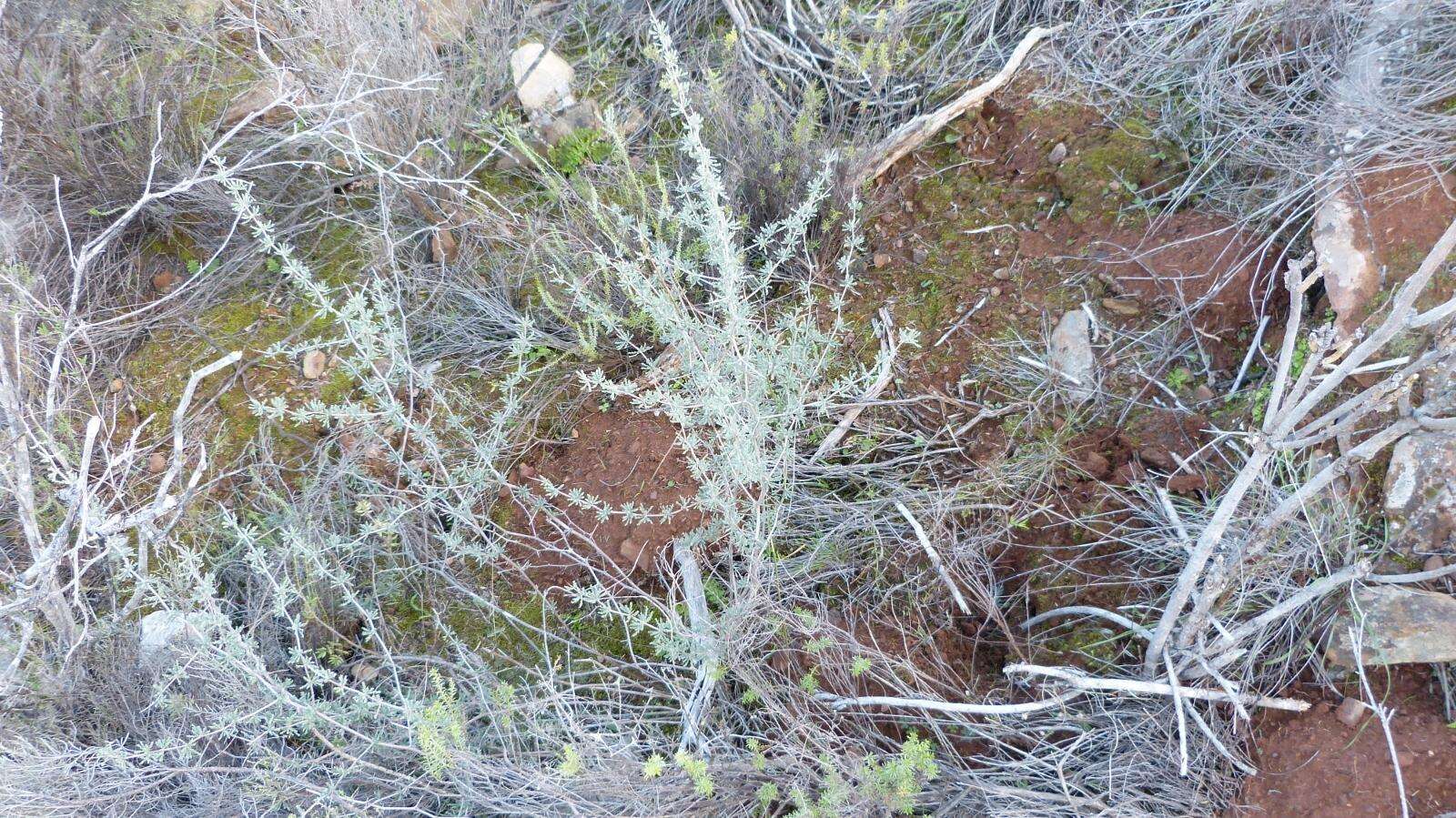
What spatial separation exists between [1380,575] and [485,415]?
2.31 metres

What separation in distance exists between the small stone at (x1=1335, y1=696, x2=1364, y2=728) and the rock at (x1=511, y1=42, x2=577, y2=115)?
308 centimetres

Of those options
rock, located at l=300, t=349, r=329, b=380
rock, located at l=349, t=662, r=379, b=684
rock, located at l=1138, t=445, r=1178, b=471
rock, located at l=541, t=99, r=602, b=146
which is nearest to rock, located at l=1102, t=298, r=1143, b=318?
rock, located at l=1138, t=445, r=1178, b=471

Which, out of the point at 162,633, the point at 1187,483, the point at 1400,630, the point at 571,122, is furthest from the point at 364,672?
the point at 1400,630

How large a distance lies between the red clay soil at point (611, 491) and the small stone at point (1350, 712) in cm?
151

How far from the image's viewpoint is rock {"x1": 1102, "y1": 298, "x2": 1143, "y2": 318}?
2527 mm

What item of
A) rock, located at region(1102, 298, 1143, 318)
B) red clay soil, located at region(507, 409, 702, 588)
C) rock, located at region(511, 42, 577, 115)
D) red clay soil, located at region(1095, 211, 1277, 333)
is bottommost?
red clay soil, located at region(507, 409, 702, 588)

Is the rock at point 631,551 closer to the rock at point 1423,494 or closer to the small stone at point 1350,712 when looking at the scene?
the small stone at point 1350,712

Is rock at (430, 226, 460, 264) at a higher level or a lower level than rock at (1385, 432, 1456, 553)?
higher

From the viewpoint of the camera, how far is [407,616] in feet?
8.20

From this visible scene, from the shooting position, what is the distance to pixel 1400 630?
1802 mm

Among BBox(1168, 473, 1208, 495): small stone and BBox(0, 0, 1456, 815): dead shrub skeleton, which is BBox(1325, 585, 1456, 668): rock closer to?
BBox(0, 0, 1456, 815): dead shrub skeleton

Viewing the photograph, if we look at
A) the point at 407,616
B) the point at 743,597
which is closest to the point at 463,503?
the point at 407,616

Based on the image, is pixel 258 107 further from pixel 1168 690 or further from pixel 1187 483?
pixel 1168 690

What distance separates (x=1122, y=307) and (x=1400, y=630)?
1083 mm
